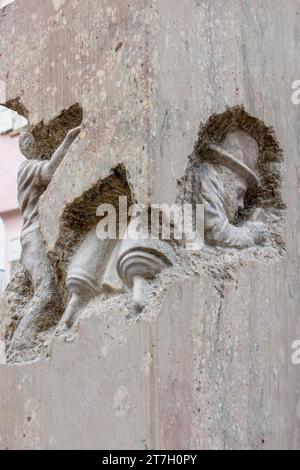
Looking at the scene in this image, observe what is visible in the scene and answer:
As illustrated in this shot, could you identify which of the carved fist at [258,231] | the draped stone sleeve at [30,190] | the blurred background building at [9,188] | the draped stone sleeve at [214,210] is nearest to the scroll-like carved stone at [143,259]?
the draped stone sleeve at [214,210]

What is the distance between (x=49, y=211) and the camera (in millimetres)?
3061

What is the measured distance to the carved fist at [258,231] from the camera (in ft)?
10.1

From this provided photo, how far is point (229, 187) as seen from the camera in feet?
9.96

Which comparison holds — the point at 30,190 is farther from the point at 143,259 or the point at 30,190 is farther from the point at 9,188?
the point at 9,188

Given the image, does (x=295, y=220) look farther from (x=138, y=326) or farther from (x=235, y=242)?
(x=138, y=326)

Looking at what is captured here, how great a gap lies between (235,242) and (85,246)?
41 centimetres

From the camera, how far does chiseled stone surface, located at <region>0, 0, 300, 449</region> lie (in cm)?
269

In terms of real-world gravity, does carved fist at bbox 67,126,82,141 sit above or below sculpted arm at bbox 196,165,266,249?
above

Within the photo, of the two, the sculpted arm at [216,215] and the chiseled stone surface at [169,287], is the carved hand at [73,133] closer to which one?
the chiseled stone surface at [169,287]

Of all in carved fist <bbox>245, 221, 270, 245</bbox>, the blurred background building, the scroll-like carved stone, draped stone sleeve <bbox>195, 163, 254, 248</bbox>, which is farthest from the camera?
the blurred background building

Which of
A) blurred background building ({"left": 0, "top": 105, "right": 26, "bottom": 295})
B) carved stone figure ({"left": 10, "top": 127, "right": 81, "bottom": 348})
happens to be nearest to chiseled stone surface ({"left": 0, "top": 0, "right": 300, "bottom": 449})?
carved stone figure ({"left": 10, "top": 127, "right": 81, "bottom": 348})

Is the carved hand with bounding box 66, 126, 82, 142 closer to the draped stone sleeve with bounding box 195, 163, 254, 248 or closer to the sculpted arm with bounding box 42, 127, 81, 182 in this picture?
the sculpted arm with bounding box 42, 127, 81, 182
